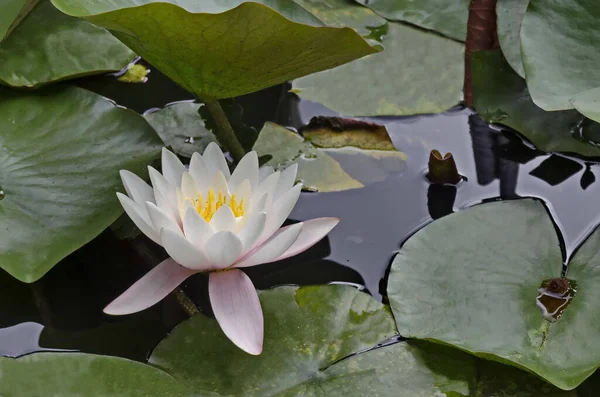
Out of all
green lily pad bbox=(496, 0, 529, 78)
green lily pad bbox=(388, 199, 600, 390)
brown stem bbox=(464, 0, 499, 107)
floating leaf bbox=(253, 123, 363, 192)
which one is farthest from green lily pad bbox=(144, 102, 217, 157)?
green lily pad bbox=(496, 0, 529, 78)

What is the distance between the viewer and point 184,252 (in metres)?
1.21

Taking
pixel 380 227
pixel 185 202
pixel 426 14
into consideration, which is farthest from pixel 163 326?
pixel 426 14

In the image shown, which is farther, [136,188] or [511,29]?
[511,29]

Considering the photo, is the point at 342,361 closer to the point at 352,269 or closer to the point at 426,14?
the point at 352,269

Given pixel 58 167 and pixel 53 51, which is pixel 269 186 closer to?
pixel 58 167

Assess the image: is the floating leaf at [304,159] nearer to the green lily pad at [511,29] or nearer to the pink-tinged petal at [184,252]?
the pink-tinged petal at [184,252]

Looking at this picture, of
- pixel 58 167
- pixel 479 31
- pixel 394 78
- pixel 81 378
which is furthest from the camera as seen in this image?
pixel 394 78

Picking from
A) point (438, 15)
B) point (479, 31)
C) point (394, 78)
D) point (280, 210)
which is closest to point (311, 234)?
point (280, 210)

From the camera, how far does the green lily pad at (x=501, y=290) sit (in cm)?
121

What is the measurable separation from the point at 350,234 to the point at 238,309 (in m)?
0.42

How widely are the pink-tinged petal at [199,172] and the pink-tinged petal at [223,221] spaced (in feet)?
0.53

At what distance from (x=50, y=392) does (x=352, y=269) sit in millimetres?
687

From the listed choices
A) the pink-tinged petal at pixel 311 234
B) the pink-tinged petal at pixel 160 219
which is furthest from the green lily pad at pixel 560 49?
the pink-tinged petal at pixel 160 219

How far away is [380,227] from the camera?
1.56m
